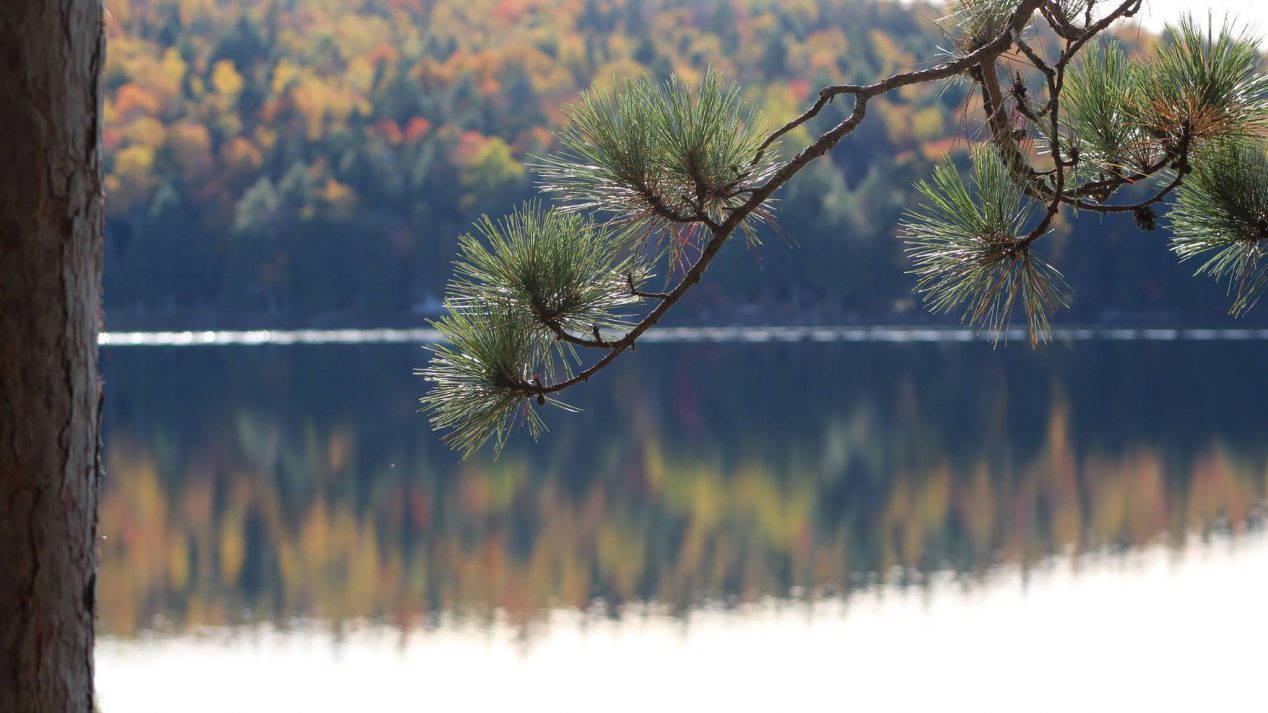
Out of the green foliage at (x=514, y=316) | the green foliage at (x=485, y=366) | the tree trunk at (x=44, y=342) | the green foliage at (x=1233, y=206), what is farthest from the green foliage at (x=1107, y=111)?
the tree trunk at (x=44, y=342)

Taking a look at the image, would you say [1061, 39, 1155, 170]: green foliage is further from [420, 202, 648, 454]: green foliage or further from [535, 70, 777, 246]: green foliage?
[420, 202, 648, 454]: green foliage

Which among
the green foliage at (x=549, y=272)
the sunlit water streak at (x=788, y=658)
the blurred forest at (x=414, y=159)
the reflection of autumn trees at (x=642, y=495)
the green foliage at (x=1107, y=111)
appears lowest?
the sunlit water streak at (x=788, y=658)

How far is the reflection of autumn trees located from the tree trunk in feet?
32.8

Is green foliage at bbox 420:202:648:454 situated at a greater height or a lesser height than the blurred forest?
lesser

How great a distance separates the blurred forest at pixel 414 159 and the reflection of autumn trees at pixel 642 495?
22.3 metres

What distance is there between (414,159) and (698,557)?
45864 millimetres

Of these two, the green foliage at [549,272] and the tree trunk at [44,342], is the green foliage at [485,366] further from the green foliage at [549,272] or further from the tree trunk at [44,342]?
the tree trunk at [44,342]

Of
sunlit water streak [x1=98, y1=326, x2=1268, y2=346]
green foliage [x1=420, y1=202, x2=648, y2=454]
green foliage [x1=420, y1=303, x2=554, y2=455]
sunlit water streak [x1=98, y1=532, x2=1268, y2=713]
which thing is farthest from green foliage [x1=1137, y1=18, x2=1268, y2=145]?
sunlit water streak [x1=98, y1=326, x2=1268, y2=346]

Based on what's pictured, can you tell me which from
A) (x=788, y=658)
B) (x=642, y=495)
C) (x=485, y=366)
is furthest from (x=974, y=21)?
(x=642, y=495)

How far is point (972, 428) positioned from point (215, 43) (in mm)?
51478

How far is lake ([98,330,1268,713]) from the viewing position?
387 inches

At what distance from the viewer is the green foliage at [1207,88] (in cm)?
233

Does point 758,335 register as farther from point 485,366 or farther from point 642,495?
point 485,366

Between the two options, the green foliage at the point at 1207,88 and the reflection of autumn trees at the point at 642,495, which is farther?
the reflection of autumn trees at the point at 642,495
